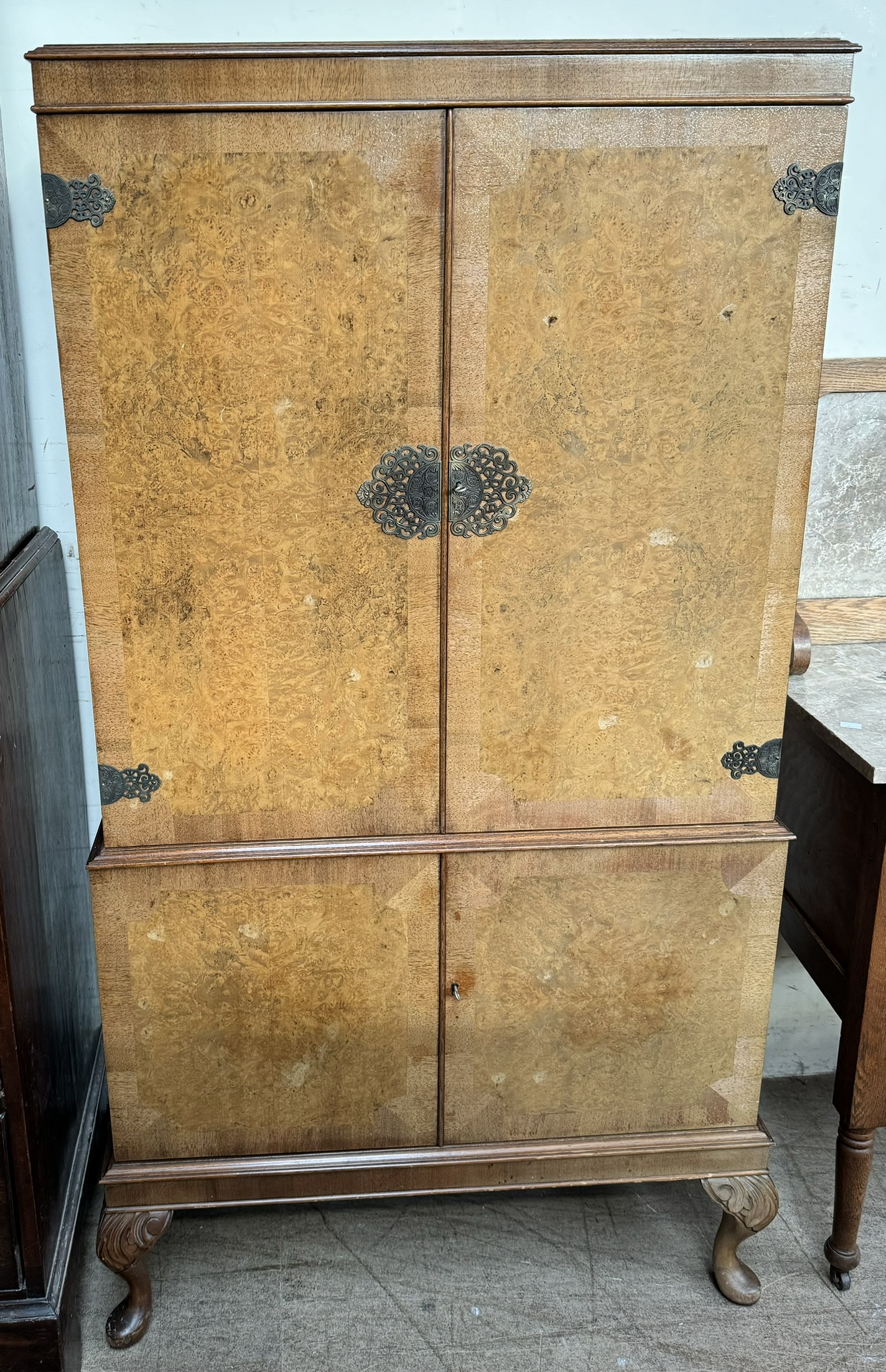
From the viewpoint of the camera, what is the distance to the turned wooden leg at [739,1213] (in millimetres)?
1913

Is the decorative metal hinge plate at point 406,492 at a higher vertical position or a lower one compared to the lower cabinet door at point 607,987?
higher

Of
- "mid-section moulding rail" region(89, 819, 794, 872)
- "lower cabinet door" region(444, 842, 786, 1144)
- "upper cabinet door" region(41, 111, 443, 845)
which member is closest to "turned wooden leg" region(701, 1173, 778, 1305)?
"lower cabinet door" region(444, 842, 786, 1144)

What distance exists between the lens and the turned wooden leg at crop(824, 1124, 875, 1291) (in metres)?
1.93

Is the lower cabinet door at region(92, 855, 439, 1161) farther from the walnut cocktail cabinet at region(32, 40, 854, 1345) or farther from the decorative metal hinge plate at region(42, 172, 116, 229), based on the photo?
the decorative metal hinge plate at region(42, 172, 116, 229)

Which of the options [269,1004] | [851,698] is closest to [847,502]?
[851,698]

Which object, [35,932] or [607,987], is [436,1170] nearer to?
[607,987]

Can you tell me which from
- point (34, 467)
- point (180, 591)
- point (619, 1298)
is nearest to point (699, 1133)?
point (619, 1298)

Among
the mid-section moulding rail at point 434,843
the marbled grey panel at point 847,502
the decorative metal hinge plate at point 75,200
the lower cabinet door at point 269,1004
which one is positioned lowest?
the lower cabinet door at point 269,1004

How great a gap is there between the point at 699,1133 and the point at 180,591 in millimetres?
1266

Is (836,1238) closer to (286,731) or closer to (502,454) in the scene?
(286,731)

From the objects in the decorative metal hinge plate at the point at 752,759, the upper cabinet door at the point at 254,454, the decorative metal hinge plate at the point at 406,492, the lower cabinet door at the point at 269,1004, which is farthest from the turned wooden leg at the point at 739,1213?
the decorative metal hinge plate at the point at 406,492

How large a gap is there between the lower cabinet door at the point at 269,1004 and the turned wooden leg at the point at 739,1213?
0.53 m

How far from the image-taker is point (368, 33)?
1.97 m

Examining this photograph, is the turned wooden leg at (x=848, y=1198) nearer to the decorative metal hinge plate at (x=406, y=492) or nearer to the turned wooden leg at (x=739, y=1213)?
the turned wooden leg at (x=739, y=1213)
